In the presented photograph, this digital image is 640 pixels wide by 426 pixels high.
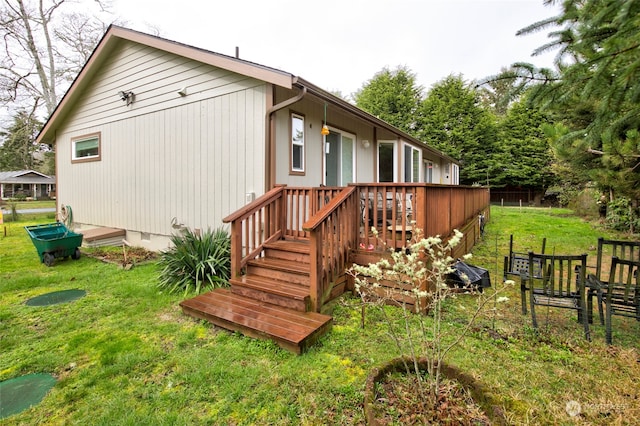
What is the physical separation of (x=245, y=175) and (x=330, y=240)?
8.23ft

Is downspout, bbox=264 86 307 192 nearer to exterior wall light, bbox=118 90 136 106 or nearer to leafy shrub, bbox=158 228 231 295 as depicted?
leafy shrub, bbox=158 228 231 295

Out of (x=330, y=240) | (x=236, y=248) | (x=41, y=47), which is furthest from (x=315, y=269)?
(x=41, y=47)

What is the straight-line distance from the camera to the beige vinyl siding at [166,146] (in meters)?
5.55

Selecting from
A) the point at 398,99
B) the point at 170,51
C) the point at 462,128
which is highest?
the point at 398,99

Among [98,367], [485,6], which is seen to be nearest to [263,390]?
[98,367]

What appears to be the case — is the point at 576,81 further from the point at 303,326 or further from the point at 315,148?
the point at 315,148

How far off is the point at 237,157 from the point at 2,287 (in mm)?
4204

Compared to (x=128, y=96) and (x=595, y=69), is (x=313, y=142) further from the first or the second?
(x=128, y=96)

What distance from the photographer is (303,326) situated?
3064mm

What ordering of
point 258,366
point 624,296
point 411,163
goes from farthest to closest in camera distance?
point 411,163 < point 624,296 < point 258,366

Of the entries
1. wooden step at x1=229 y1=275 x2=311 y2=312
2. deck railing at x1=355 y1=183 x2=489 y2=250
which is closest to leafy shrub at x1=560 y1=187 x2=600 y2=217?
deck railing at x1=355 y1=183 x2=489 y2=250

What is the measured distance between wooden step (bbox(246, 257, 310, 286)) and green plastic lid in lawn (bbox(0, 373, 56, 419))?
2270 mm

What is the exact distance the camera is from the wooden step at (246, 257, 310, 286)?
390cm

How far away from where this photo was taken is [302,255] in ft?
14.0
